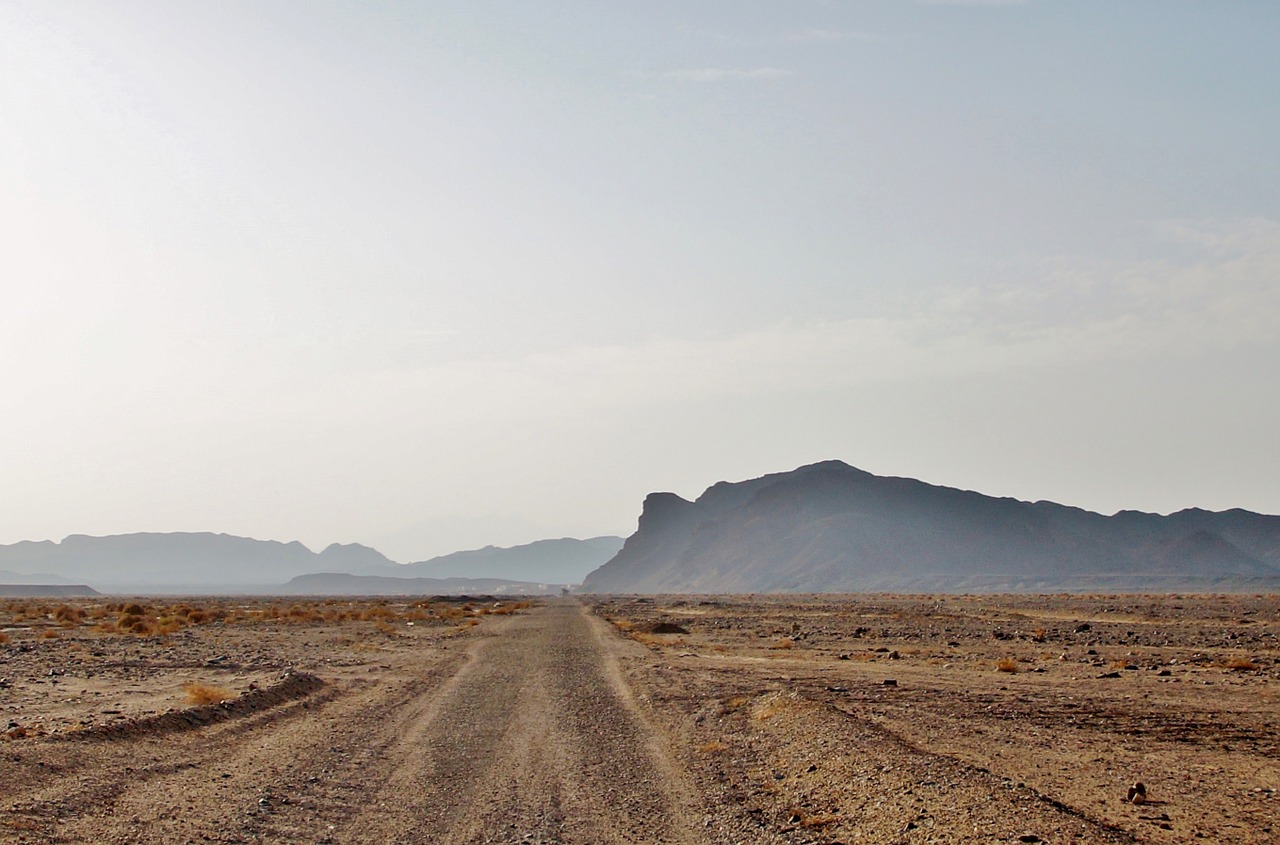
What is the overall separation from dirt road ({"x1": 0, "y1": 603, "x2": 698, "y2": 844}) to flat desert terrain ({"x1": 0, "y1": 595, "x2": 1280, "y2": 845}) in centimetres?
5

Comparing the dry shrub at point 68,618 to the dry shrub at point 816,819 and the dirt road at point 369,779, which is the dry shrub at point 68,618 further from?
the dry shrub at point 816,819

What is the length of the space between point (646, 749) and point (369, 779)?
13.2ft

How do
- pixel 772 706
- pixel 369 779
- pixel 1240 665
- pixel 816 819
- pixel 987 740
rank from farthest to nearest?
1. pixel 1240 665
2. pixel 772 706
3. pixel 987 740
4. pixel 369 779
5. pixel 816 819

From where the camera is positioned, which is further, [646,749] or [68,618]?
[68,618]

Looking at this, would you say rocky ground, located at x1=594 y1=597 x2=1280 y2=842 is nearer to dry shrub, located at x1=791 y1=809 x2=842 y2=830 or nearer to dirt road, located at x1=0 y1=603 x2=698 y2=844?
dry shrub, located at x1=791 y1=809 x2=842 y2=830

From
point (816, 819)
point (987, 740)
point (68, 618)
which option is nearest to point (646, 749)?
point (816, 819)

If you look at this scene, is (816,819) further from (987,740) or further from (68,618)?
(68,618)

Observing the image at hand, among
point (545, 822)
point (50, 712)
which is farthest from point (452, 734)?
point (50, 712)

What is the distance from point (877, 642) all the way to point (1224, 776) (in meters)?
27.2

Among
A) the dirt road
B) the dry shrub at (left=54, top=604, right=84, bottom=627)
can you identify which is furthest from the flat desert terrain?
the dry shrub at (left=54, top=604, right=84, bottom=627)

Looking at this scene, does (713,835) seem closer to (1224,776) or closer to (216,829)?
(216,829)

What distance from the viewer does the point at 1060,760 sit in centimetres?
1292

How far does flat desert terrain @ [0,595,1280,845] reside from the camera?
1011 centimetres

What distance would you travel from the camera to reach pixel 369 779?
12.7m
